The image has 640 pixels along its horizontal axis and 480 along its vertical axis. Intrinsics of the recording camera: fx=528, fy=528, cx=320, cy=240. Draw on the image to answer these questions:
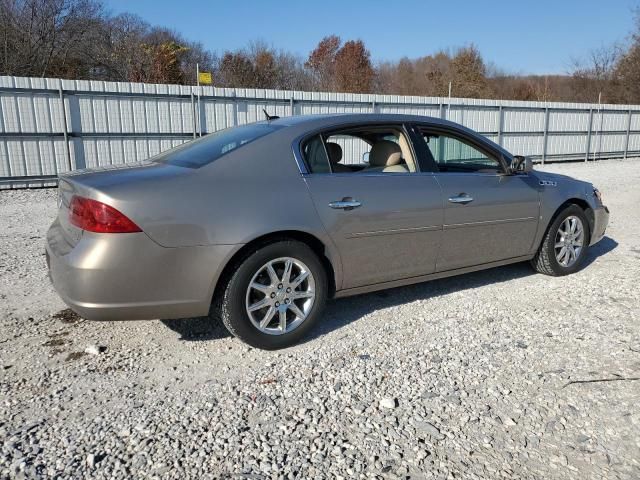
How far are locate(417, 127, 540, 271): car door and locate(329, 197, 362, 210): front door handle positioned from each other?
845 mm

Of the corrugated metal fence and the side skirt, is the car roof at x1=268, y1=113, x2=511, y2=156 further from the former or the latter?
the corrugated metal fence

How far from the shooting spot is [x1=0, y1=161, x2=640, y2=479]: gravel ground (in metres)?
2.35

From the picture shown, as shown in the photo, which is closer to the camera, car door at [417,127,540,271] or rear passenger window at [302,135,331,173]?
rear passenger window at [302,135,331,173]

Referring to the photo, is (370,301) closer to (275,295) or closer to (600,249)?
(275,295)

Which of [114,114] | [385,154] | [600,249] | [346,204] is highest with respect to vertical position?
[114,114]

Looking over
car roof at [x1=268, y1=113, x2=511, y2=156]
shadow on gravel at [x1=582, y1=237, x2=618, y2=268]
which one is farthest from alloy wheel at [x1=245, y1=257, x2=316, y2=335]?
shadow on gravel at [x1=582, y1=237, x2=618, y2=268]

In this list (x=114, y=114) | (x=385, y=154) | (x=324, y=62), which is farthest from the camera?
(x=324, y=62)

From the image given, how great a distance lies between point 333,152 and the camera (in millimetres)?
3855

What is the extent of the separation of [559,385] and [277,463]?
1706mm

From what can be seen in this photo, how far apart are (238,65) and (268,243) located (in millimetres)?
28910

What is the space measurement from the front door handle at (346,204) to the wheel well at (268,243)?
0.26 meters

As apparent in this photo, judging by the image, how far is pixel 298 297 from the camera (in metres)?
3.52

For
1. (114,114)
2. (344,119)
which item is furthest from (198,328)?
(114,114)

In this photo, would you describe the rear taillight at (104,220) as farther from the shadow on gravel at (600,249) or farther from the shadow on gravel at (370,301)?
the shadow on gravel at (600,249)
